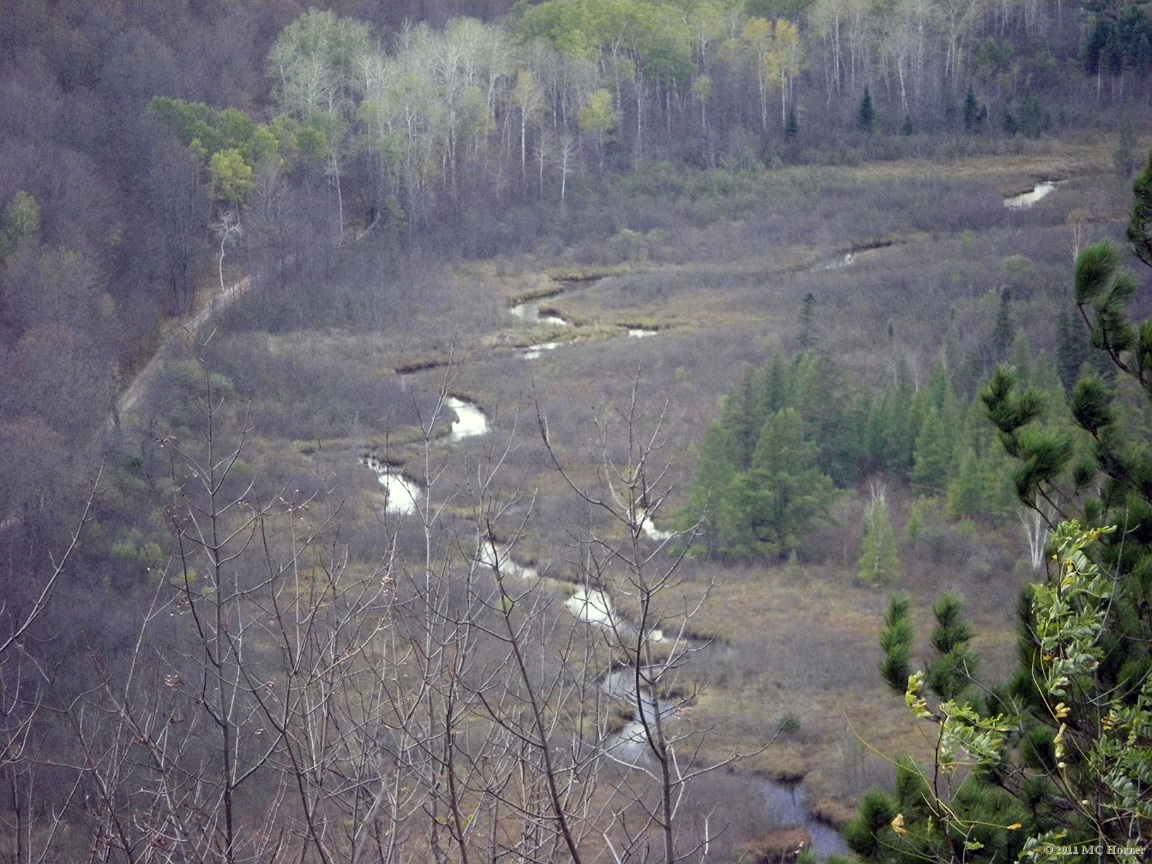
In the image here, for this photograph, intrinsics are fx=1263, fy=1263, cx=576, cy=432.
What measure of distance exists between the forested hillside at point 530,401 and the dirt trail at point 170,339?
0.57ft

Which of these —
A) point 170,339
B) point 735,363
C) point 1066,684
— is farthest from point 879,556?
point 170,339

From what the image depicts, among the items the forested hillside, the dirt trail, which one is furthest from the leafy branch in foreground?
the dirt trail

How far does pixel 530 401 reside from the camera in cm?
2611

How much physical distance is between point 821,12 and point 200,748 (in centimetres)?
4760

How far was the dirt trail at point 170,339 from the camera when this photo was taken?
23922 mm

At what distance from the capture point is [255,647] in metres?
14.4

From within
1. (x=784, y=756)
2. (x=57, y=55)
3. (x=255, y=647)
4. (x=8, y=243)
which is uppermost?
(x=57, y=55)

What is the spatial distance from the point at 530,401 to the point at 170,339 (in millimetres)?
8185

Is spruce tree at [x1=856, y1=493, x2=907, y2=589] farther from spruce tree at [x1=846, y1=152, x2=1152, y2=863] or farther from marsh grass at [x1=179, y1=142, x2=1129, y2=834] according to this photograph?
spruce tree at [x1=846, y1=152, x2=1152, y2=863]

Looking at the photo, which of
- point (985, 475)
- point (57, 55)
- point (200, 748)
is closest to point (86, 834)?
point (200, 748)

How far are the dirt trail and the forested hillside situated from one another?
0.17 metres

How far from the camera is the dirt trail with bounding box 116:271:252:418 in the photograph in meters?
23.9

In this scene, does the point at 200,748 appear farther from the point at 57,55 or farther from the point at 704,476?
the point at 57,55

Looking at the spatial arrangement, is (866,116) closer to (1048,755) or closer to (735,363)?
(735,363)
